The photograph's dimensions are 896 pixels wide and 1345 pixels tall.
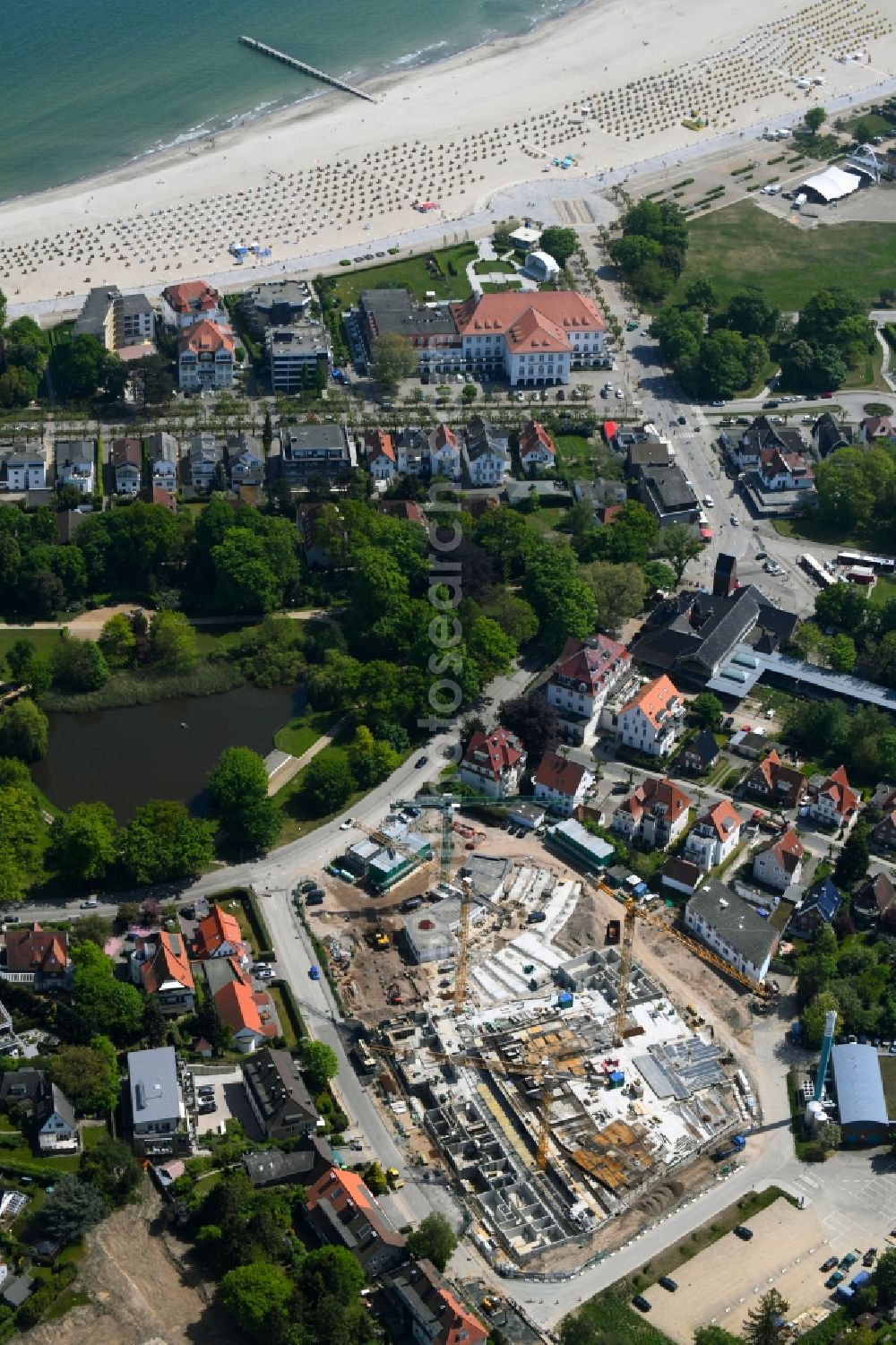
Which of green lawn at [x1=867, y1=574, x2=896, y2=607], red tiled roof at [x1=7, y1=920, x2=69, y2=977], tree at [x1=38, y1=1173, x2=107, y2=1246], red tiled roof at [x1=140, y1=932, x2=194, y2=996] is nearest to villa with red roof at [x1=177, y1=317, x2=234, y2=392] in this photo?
green lawn at [x1=867, y1=574, x2=896, y2=607]

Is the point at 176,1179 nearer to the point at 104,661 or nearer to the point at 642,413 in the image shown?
the point at 104,661

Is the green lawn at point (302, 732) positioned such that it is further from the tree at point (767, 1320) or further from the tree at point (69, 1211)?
the tree at point (767, 1320)

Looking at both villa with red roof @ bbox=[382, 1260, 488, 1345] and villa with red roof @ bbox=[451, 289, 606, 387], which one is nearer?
villa with red roof @ bbox=[382, 1260, 488, 1345]

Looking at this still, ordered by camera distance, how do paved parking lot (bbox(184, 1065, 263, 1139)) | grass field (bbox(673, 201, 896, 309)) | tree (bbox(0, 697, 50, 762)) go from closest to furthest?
paved parking lot (bbox(184, 1065, 263, 1139)) → tree (bbox(0, 697, 50, 762)) → grass field (bbox(673, 201, 896, 309))

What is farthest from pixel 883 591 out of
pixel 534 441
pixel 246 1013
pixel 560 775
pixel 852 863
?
pixel 246 1013

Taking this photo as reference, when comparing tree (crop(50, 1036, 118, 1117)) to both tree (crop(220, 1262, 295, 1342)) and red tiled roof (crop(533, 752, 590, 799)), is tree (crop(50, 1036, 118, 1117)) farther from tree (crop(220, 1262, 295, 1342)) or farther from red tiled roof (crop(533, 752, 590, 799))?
red tiled roof (crop(533, 752, 590, 799))

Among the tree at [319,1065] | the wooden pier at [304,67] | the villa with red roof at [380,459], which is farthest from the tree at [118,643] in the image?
the wooden pier at [304,67]

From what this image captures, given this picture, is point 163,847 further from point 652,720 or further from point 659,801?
point 652,720
